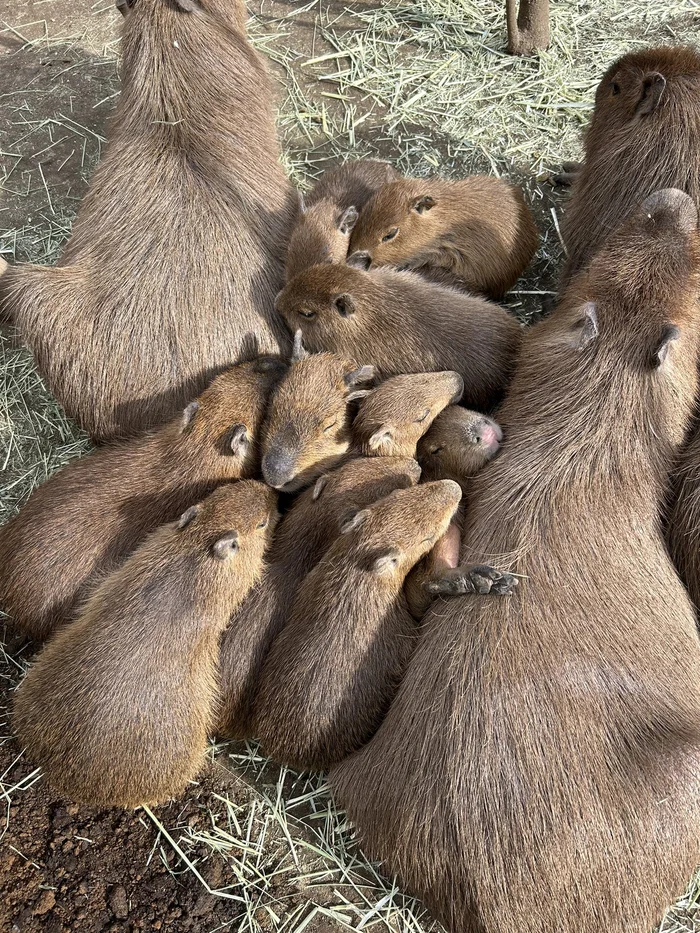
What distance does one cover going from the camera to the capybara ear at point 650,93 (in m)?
3.60

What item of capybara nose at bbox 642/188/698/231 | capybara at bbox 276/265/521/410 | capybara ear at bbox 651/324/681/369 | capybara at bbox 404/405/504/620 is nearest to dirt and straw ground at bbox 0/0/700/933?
capybara at bbox 276/265/521/410

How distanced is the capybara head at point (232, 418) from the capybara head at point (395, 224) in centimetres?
78

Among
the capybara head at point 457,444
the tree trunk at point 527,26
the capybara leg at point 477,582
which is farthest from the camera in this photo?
the tree trunk at point 527,26

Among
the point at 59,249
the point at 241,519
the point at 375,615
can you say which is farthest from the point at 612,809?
the point at 59,249

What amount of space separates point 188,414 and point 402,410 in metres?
0.85

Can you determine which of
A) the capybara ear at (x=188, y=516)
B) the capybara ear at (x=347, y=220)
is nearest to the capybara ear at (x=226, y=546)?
the capybara ear at (x=188, y=516)

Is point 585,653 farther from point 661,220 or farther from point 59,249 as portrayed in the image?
point 59,249

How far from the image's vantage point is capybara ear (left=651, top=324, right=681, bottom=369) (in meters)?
A: 2.97

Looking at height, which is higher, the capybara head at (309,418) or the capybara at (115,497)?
the capybara head at (309,418)

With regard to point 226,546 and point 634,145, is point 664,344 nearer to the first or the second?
point 634,145

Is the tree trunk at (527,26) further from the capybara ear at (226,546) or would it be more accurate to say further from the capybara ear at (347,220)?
the capybara ear at (226,546)

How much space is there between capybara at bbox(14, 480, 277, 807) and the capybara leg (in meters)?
0.74

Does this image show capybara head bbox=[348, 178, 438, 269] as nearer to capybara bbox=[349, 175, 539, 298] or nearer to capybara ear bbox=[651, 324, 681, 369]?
capybara bbox=[349, 175, 539, 298]

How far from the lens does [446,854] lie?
8.17 ft
